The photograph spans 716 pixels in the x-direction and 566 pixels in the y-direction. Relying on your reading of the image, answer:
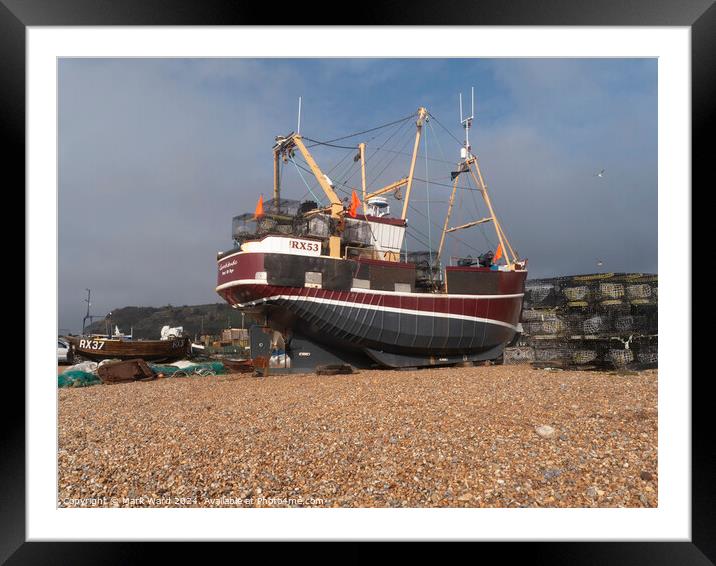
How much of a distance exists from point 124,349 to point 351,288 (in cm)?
1343

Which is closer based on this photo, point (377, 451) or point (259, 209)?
point (377, 451)

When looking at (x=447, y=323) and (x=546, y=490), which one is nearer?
(x=546, y=490)

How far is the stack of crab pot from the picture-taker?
1331 centimetres

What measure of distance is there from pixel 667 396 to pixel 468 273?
48.9 feet

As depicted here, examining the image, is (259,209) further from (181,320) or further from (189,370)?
(181,320)

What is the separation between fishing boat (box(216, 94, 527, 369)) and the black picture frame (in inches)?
448

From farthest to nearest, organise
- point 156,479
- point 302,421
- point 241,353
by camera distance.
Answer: point 241,353 → point 302,421 → point 156,479

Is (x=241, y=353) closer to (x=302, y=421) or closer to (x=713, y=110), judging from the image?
(x=302, y=421)

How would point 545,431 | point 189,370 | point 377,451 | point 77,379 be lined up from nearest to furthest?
1. point 377,451
2. point 545,431
3. point 77,379
4. point 189,370

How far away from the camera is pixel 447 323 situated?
19.0 m
